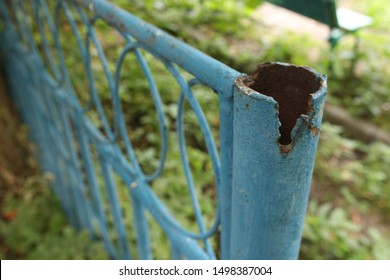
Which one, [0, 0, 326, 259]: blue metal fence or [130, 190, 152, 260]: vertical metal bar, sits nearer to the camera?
[0, 0, 326, 259]: blue metal fence

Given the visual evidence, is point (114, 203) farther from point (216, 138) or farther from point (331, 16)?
point (331, 16)

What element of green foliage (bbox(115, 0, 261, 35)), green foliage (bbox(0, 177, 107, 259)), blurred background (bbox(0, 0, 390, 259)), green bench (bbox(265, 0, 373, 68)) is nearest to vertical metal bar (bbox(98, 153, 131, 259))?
blurred background (bbox(0, 0, 390, 259))

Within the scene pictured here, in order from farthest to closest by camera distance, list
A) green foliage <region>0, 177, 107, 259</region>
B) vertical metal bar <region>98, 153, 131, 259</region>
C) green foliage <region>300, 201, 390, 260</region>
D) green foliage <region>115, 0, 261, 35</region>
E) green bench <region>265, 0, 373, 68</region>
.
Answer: green bench <region>265, 0, 373, 68</region>, green foliage <region>115, 0, 261, 35</region>, green foliage <region>0, 177, 107, 259</region>, green foliage <region>300, 201, 390, 260</region>, vertical metal bar <region>98, 153, 131, 259</region>

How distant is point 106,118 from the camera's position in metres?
2.15

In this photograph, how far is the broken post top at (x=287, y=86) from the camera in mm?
682

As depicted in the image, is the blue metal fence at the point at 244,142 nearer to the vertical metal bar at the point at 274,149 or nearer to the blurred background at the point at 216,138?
the vertical metal bar at the point at 274,149

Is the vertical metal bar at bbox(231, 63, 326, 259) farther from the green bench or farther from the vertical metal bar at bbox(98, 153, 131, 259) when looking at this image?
the green bench

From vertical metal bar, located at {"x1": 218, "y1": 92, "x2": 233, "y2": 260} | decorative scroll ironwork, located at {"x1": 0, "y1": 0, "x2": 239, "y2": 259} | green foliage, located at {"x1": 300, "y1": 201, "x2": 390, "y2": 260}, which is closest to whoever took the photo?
vertical metal bar, located at {"x1": 218, "y1": 92, "x2": 233, "y2": 260}

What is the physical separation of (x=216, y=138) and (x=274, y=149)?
2.02 metres

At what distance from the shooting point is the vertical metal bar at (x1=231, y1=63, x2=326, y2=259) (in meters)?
0.63

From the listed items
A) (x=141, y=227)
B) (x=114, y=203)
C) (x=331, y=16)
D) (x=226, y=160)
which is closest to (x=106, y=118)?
(x=114, y=203)

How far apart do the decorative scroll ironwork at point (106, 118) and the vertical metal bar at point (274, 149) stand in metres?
0.07
